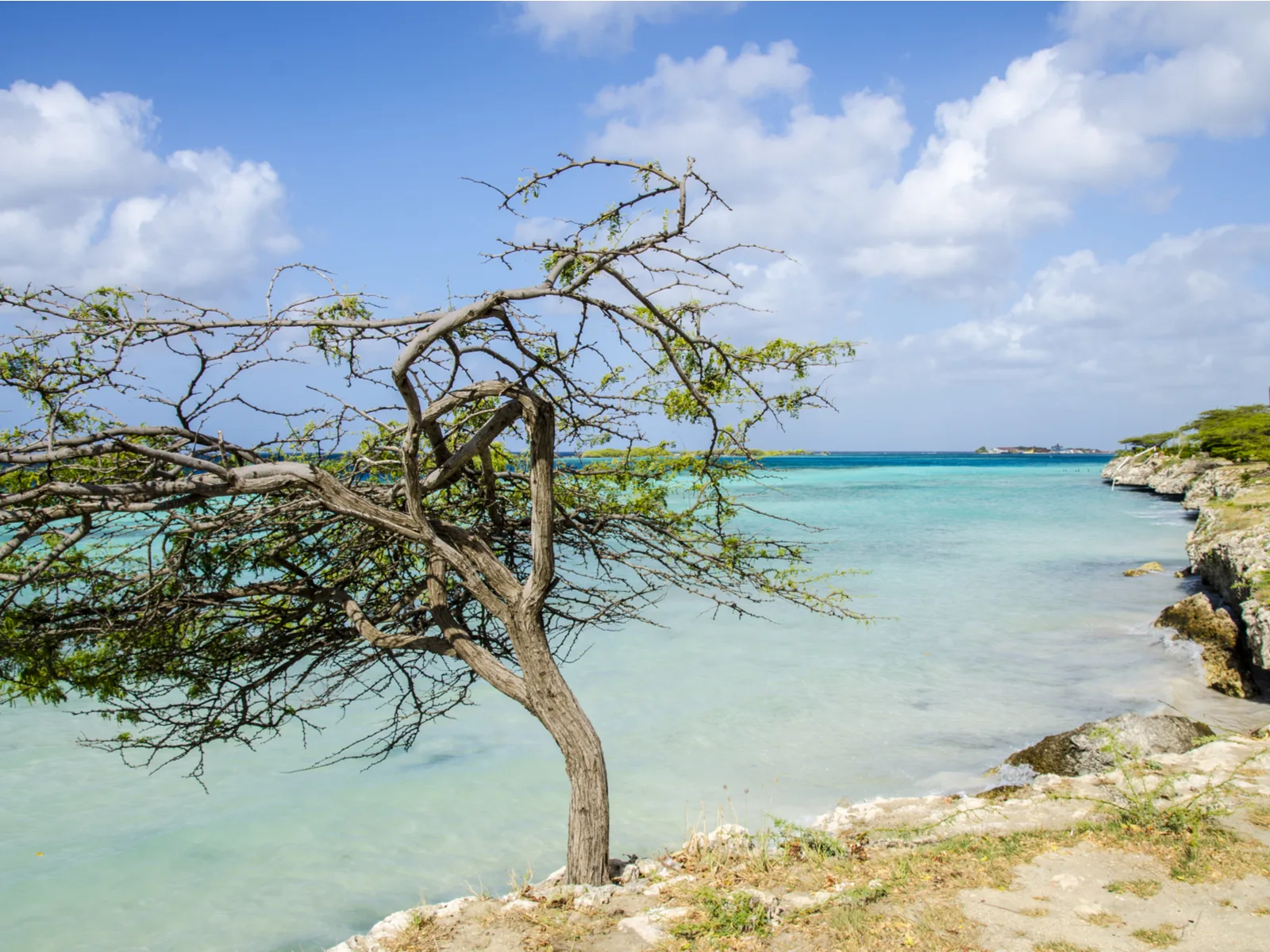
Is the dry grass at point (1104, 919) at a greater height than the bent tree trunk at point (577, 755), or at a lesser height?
lesser

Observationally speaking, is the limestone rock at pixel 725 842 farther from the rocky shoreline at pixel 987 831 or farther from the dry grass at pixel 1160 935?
the dry grass at pixel 1160 935

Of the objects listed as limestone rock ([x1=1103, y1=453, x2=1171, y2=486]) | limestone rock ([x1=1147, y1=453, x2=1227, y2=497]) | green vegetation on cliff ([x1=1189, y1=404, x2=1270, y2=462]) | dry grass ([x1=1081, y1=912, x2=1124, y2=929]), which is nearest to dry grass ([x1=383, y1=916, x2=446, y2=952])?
dry grass ([x1=1081, y1=912, x2=1124, y2=929])

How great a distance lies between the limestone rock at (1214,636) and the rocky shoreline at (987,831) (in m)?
0.03

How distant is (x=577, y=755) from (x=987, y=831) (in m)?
3.19

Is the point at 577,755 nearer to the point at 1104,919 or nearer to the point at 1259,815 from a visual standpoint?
the point at 1104,919

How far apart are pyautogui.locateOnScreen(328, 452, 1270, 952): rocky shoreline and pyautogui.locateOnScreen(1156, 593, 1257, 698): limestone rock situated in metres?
0.03

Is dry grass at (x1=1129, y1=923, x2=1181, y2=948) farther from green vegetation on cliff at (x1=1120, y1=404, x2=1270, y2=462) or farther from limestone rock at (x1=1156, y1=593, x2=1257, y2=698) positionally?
green vegetation on cliff at (x1=1120, y1=404, x2=1270, y2=462)

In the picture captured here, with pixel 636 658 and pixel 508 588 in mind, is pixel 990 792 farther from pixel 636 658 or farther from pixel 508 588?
pixel 636 658

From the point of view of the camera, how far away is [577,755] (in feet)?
15.6

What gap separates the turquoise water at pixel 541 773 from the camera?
8711mm

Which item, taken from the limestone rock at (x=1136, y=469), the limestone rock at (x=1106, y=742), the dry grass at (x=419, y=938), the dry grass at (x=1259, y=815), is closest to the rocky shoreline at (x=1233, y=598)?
the limestone rock at (x=1106, y=742)

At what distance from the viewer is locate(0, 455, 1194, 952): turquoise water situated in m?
8.71

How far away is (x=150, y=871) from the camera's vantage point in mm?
9281

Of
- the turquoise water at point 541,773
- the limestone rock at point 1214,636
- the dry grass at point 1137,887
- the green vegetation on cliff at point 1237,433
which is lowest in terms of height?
the turquoise water at point 541,773
